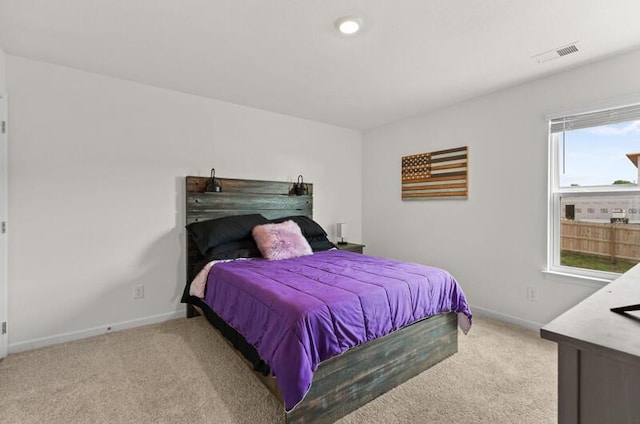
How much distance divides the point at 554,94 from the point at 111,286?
14.5 feet

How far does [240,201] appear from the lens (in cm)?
348

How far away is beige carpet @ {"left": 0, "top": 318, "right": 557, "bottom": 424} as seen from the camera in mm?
1687

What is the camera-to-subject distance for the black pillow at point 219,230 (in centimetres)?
293

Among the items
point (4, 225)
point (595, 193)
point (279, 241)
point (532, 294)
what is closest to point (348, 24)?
point (279, 241)

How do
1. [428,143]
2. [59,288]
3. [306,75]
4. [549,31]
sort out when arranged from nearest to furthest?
[549,31] < [59,288] < [306,75] < [428,143]

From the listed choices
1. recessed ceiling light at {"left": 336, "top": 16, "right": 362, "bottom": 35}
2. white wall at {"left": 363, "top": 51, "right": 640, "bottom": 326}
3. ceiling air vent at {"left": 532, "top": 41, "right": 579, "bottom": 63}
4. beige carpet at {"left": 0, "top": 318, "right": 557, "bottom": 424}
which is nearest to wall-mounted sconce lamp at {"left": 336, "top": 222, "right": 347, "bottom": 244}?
white wall at {"left": 363, "top": 51, "right": 640, "bottom": 326}

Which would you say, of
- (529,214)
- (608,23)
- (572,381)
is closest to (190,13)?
(572,381)

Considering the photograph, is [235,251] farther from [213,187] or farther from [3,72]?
[3,72]

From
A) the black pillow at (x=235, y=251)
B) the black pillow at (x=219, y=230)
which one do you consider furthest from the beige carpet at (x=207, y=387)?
the black pillow at (x=219, y=230)

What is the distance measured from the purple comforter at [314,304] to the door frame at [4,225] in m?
1.48

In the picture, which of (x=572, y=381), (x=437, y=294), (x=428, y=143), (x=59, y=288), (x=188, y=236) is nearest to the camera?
(x=572, y=381)

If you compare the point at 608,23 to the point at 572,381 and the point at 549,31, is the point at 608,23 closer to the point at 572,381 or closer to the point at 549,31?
the point at 549,31

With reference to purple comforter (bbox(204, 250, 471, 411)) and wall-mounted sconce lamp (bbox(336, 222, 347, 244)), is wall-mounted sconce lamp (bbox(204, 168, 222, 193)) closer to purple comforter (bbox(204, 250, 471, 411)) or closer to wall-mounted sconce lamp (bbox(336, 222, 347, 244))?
purple comforter (bbox(204, 250, 471, 411))

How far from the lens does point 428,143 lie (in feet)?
12.4
